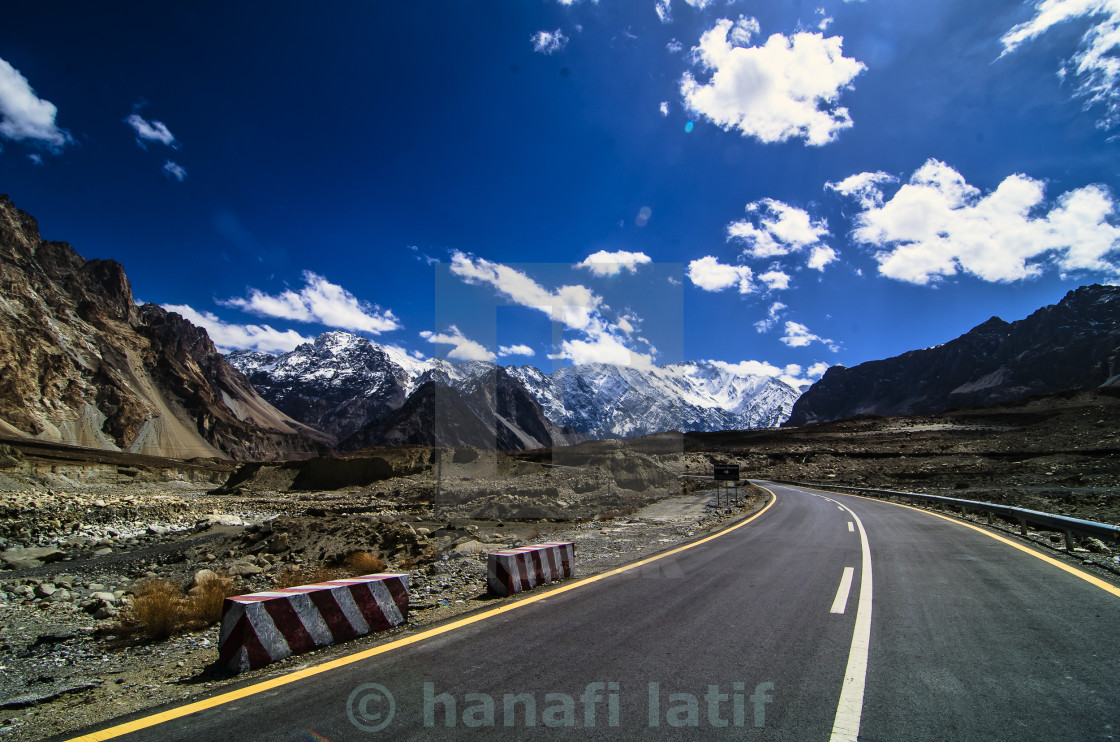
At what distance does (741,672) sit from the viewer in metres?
4.35

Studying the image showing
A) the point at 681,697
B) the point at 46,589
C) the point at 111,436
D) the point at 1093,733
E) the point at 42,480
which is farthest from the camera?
the point at 111,436

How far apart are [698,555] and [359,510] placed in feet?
96.4

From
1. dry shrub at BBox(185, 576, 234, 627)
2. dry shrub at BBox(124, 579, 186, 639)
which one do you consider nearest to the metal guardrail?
dry shrub at BBox(185, 576, 234, 627)

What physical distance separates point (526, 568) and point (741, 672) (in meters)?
4.20

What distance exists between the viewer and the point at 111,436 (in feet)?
372

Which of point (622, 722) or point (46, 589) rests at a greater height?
point (622, 722)

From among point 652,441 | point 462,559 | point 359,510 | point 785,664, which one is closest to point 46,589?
point 462,559

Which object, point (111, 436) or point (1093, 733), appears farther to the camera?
point (111, 436)

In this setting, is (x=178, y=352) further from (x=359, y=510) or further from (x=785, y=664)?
(x=785, y=664)

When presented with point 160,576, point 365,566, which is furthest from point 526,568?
point 160,576

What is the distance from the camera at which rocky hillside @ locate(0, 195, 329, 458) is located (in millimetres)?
102438

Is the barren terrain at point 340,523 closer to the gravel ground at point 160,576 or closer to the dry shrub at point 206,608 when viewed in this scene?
the gravel ground at point 160,576

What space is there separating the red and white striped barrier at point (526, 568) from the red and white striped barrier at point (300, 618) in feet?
5.71

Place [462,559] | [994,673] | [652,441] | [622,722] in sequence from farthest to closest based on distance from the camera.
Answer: [652,441] → [462,559] → [994,673] → [622,722]
